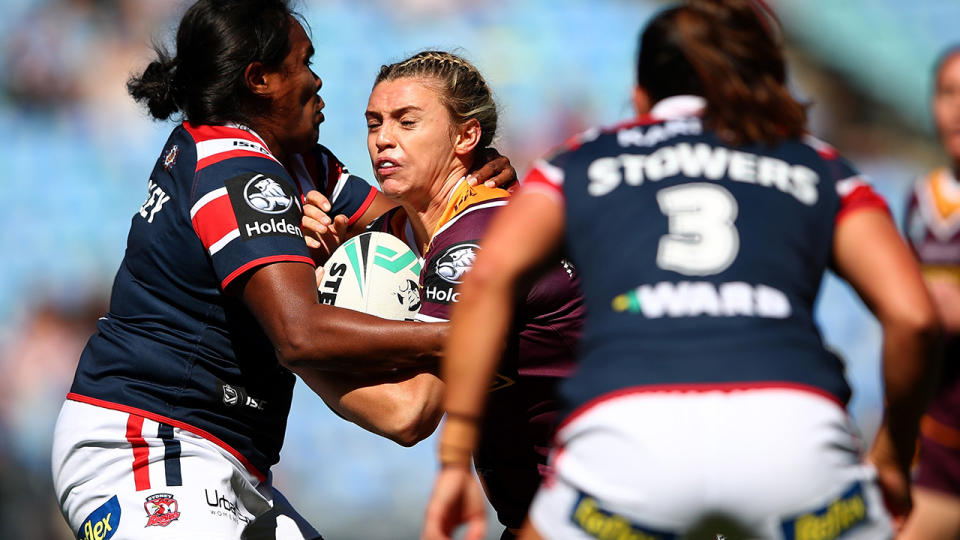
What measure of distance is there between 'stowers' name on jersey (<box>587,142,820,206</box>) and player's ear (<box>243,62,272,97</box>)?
1.71 meters

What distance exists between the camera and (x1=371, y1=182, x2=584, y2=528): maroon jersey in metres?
3.63

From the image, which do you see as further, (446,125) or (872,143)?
(872,143)

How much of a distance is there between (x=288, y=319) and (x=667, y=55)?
138 centimetres

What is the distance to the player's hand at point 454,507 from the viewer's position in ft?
7.63

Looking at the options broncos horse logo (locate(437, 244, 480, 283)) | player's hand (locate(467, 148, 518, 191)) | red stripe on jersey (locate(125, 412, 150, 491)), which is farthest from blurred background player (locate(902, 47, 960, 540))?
A: red stripe on jersey (locate(125, 412, 150, 491))

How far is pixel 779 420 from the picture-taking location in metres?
2.15

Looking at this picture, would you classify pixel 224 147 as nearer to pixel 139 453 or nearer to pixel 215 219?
pixel 215 219

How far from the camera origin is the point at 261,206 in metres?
3.31

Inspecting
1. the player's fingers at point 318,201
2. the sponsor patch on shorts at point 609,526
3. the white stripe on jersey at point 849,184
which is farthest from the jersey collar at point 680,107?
the player's fingers at point 318,201

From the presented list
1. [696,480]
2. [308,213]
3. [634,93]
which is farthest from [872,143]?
[696,480]

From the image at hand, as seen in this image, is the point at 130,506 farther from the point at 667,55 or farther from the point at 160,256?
the point at 667,55

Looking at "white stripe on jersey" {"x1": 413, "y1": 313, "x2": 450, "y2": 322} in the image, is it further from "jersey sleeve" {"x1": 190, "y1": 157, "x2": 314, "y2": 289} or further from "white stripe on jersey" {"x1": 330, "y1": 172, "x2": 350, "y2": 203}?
"white stripe on jersey" {"x1": 330, "y1": 172, "x2": 350, "y2": 203}

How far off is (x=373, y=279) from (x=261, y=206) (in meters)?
0.61

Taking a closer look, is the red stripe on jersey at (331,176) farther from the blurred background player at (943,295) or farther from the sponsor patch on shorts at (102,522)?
the blurred background player at (943,295)
